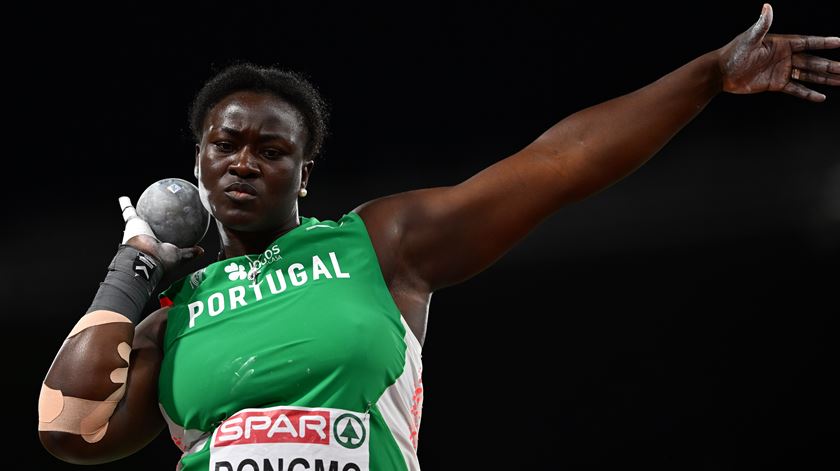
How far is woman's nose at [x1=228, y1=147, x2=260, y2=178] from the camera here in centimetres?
175

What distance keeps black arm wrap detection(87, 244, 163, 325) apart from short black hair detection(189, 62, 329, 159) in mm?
270

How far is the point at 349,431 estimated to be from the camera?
155cm

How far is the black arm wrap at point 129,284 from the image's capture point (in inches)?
68.5

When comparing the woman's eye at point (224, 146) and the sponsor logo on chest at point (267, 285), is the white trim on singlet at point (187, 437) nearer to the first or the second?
the sponsor logo on chest at point (267, 285)

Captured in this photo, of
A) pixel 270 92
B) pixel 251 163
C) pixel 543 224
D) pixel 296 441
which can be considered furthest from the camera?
pixel 543 224

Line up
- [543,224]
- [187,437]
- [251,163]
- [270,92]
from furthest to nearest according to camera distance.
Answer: [543,224], [270,92], [251,163], [187,437]

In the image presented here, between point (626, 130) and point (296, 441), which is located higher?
point (626, 130)

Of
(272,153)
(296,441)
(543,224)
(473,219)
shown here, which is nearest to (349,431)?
(296,441)

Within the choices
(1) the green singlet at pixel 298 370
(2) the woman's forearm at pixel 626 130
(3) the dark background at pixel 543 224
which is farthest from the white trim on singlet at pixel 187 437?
(3) the dark background at pixel 543 224

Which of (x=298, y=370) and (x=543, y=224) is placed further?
(x=543, y=224)

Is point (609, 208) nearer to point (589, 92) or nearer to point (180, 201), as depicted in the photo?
point (589, 92)

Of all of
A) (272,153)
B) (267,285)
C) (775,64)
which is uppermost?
(272,153)

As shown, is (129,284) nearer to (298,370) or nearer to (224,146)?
(224,146)

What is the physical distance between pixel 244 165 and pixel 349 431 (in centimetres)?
49
